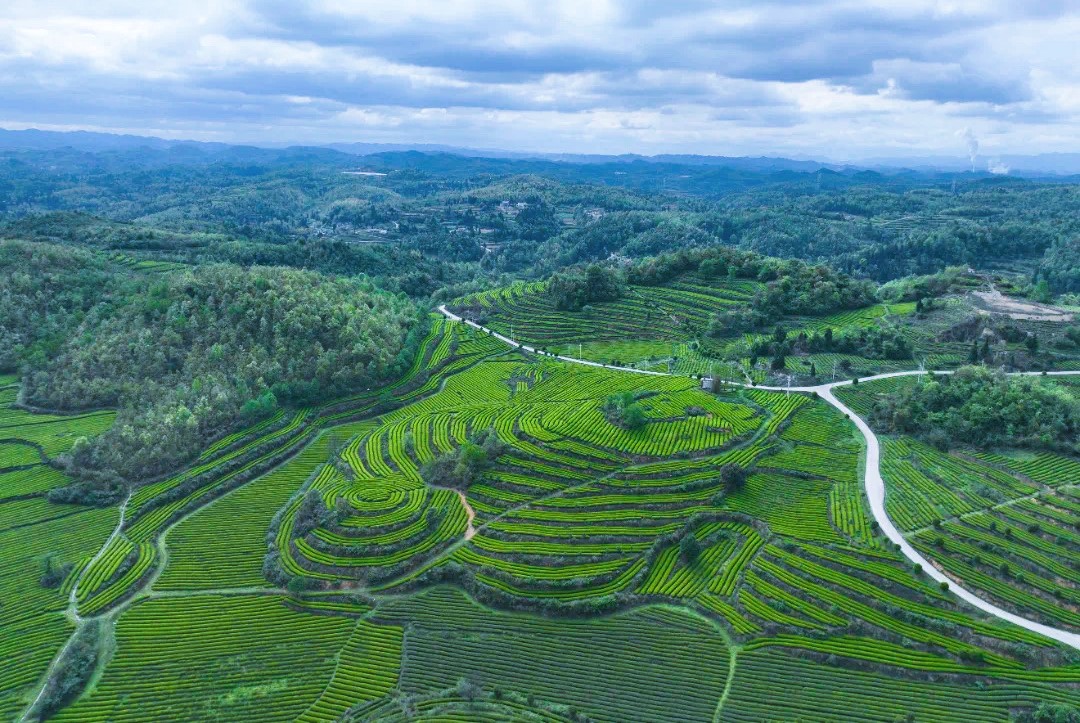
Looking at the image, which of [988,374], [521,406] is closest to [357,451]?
[521,406]

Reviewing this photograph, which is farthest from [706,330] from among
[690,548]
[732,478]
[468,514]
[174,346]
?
[174,346]

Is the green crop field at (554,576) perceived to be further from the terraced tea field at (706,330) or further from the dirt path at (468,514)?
the terraced tea field at (706,330)

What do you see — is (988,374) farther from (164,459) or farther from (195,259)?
(195,259)

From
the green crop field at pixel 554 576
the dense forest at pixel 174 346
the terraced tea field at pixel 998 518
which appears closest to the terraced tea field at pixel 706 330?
the green crop field at pixel 554 576

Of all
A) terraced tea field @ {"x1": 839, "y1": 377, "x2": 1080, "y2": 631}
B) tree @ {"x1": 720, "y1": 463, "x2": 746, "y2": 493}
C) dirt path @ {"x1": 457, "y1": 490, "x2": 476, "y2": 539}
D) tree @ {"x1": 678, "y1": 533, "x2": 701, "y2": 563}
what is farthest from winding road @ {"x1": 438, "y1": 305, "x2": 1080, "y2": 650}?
dirt path @ {"x1": 457, "y1": 490, "x2": 476, "y2": 539}

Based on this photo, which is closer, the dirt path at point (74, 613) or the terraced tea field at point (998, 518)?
the dirt path at point (74, 613)

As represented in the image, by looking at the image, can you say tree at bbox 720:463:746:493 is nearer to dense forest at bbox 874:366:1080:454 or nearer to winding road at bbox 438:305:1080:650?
winding road at bbox 438:305:1080:650

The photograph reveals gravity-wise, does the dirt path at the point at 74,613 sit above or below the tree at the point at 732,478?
below

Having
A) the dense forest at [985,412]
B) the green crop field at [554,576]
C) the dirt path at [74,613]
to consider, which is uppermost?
the dense forest at [985,412]

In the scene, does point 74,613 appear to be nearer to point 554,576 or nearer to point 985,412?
point 554,576
